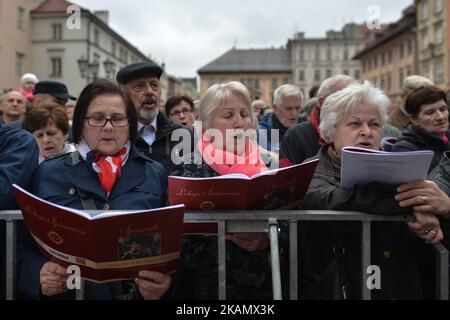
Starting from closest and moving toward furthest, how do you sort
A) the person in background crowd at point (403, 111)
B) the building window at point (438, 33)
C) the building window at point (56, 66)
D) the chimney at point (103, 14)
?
1. the person in background crowd at point (403, 111)
2. the building window at point (438, 33)
3. the building window at point (56, 66)
4. the chimney at point (103, 14)

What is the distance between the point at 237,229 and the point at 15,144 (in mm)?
1248

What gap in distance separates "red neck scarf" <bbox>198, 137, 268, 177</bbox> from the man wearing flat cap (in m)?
0.82

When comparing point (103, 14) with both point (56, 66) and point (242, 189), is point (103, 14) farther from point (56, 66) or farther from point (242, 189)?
point (242, 189)

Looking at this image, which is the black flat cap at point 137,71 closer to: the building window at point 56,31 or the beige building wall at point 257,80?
the building window at point 56,31

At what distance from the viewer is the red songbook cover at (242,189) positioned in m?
1.99

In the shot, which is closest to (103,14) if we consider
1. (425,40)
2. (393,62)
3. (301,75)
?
(393,62)

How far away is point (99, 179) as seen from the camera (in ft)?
7.88

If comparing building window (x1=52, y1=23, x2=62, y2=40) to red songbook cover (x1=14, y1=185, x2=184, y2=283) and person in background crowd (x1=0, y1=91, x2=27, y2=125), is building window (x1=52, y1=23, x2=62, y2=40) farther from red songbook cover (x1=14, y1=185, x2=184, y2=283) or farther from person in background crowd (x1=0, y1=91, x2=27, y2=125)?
red songbook cover (x1=14, y1=185, x2=184, y2=283)

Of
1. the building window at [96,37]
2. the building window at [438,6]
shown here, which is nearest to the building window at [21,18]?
the building window at [96,37]

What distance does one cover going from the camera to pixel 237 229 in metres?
2.12

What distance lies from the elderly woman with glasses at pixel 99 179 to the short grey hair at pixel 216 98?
0.59 metres

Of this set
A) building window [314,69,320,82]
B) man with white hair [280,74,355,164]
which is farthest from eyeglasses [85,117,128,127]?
building window [314,69,320,82]

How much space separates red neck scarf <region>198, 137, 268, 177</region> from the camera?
271cm
